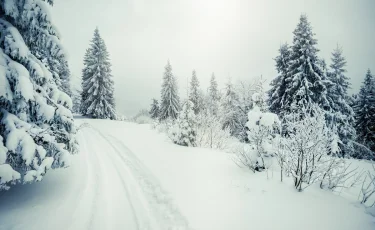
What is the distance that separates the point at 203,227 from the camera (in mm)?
3510

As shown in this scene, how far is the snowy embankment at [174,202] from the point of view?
364 centimetres

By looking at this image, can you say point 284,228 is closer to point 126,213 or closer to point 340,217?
point 340,217

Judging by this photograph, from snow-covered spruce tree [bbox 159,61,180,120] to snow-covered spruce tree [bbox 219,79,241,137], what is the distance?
9.50 meters

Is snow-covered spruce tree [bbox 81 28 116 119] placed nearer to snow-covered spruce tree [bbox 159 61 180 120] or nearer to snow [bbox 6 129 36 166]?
snow-covered spruce tree [bbox 159 61 180 120]

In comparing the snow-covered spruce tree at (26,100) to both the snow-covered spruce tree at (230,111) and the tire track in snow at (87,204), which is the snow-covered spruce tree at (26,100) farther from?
the snow-covered spruce tree at (230,111)

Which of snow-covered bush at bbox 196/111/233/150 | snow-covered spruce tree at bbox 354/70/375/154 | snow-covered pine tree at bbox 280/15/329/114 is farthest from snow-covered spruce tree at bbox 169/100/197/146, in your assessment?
snow-covered spruce tree at bbox 354/70/375/154

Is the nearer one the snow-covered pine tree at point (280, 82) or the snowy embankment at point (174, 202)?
the snowy embankment at point (174, 202)

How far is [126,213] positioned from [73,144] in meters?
2.98

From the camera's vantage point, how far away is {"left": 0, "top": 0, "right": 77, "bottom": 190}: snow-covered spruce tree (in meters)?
3.76

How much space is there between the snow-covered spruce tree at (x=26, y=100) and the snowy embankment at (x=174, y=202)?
0.89 meters

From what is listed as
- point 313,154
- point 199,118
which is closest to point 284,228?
point 313,154

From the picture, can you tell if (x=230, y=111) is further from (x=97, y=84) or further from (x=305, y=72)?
(x=97, y=84)

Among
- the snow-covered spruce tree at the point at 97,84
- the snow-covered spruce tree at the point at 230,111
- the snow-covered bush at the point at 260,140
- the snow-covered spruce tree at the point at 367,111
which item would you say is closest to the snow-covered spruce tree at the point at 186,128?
the snow-covered bush at the point at 260,140

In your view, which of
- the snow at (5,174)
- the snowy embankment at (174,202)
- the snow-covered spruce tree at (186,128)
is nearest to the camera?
the snow at (5,174)
